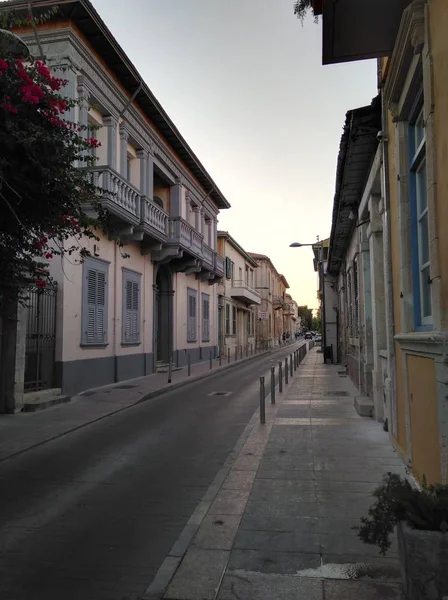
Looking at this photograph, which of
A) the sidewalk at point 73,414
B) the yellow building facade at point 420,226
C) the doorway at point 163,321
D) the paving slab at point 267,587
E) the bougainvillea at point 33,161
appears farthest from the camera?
the doorway at point 163,321

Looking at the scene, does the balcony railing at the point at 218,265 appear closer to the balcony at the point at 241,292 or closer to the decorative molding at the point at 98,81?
the balcony at the point at 241,292

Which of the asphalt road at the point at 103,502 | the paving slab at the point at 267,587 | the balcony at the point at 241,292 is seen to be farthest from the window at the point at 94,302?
the balcony at the point at 241,292

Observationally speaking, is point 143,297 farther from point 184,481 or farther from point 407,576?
point 407,576

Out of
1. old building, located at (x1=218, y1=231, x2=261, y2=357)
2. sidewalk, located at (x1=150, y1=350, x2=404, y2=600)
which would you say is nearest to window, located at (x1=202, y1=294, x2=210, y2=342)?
old building, located at (x1=218, y1=231, x2=261, y2=357)

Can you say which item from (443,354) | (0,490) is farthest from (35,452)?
(443,354)

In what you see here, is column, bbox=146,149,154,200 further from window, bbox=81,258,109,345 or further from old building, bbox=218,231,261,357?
old building, bbox=218,231,261,357

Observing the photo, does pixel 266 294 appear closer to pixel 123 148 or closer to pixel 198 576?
pixel 123 148

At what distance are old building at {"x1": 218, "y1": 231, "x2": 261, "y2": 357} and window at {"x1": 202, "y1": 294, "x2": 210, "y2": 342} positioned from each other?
2.70 m

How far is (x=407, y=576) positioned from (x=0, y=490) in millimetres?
4780

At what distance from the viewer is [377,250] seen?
8.70 metres

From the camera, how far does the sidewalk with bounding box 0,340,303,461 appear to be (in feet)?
27.7

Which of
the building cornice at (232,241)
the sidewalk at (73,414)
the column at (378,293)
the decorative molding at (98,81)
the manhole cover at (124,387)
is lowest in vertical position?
the sidewalk at (73,414)

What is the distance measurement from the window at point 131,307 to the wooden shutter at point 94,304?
1.63 metres

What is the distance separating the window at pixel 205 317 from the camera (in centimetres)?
2825
